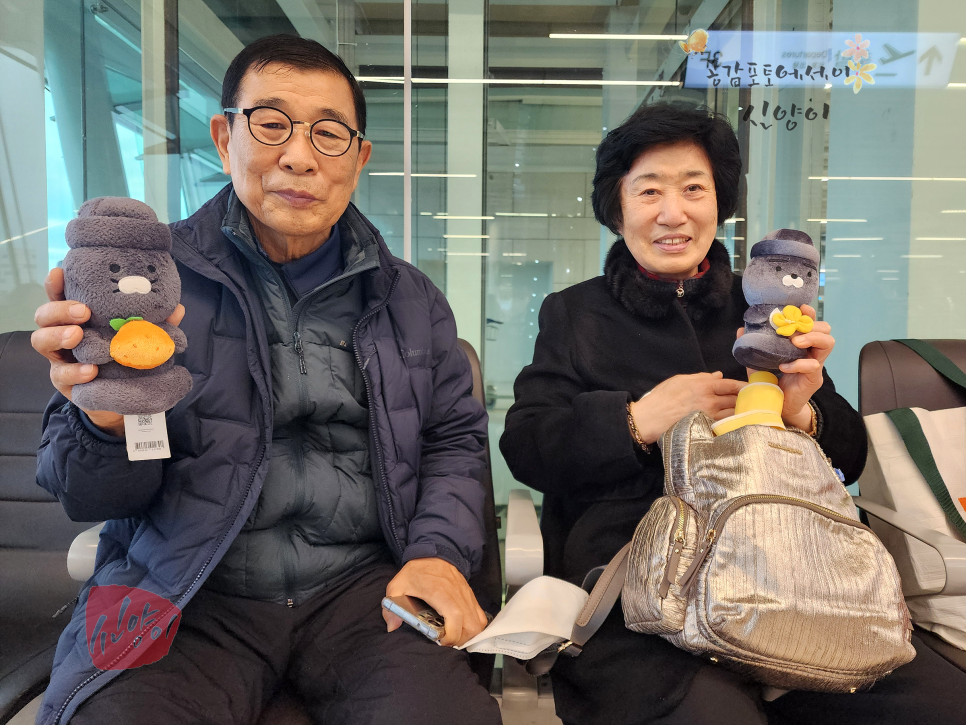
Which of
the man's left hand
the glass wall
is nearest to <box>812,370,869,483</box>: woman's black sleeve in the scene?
the man's left hand

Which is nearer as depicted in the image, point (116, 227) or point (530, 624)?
point (116, 227)

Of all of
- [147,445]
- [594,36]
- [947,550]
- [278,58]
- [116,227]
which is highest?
[594,36]

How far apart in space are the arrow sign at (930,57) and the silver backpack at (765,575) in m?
2.51

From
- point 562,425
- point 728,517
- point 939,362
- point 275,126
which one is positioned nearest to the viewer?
point 728,517

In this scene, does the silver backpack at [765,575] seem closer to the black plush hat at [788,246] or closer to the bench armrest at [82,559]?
the black plush hat at [788,246]

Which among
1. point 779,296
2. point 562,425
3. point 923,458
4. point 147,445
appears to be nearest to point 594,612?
point 562,425

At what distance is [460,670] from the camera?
109cm

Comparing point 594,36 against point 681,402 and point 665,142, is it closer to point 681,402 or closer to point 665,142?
point 665,142

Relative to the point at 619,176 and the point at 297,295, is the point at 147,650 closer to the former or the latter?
the point at 297,295

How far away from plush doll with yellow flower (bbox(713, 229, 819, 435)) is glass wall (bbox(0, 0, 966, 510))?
1740 mm

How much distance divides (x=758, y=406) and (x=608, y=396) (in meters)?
0.28

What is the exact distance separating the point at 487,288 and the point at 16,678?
2.14 meters

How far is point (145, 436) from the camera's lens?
99 centimetres

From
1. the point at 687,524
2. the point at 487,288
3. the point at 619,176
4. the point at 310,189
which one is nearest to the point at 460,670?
the point at 687,524
